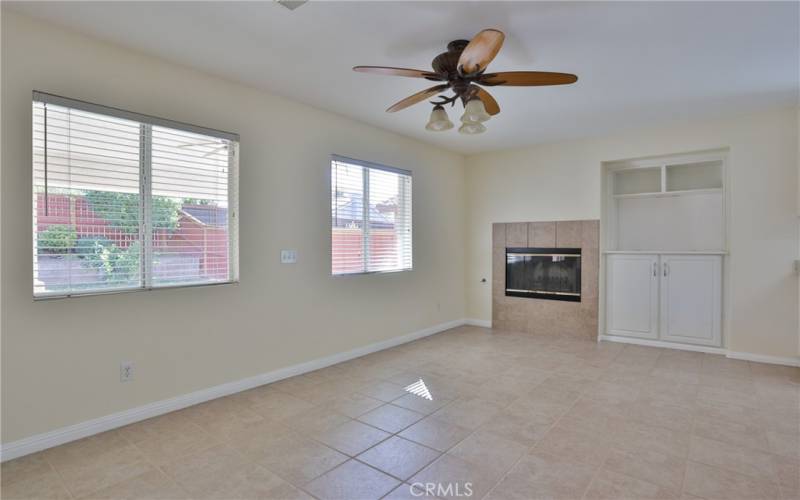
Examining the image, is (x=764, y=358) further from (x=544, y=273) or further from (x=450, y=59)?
(x=450, y=59)

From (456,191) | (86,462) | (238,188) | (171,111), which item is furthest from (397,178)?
(86,462)

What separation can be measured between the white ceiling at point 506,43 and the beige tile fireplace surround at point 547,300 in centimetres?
179

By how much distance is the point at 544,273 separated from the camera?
18.1 ft

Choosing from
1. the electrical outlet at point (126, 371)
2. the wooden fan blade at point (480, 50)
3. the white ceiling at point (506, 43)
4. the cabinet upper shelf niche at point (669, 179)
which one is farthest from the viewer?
the cabinet upper shelf niche at point (669, 179)

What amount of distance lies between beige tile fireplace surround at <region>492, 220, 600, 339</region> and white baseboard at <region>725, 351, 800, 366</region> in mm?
1348

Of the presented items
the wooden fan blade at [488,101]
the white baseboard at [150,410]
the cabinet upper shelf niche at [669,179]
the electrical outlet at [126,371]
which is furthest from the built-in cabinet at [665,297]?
the electrical outlet at [126,371]

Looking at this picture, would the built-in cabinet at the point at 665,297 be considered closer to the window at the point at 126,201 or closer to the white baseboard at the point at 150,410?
the white baseboard at the point at 150,410

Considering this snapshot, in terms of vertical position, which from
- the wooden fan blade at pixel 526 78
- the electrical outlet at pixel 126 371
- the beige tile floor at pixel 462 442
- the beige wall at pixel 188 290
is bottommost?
the beige tile floor at pixel 462 442

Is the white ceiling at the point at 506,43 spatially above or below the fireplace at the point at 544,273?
above

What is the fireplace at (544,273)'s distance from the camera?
5293mm

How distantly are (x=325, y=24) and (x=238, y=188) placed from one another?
1.50 metres

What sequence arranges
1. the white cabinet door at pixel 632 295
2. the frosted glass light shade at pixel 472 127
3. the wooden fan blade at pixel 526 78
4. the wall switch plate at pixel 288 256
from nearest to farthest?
the wooden fan blade at pixel 526 78 < the frosted glass light shade at pixel 472 127 < the wall switch plate at pixel 288 256 < the white cabinet door at pixel 632 295

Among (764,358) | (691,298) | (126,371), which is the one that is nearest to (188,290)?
(126,371)

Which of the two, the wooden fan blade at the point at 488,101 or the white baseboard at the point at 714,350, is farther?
the white baseboard at the point at 714,350
